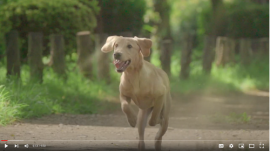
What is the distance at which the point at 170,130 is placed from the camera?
7359 millimetres

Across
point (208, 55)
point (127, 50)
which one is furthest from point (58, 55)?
point (127, 50)

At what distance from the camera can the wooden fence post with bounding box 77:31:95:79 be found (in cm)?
1136

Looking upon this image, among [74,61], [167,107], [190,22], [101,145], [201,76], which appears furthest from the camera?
[190,22]

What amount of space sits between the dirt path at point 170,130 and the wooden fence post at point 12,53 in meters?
1.84

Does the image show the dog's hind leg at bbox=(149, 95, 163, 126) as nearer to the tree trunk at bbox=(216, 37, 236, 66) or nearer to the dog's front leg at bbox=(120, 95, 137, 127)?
the dog's front leg at bbox=(120, 95, 137, 127)

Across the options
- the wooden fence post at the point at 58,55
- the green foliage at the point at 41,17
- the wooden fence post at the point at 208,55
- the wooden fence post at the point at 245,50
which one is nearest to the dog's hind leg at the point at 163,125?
the wooden fence post at the point at 58,55

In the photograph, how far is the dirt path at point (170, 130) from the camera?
548 centimetres

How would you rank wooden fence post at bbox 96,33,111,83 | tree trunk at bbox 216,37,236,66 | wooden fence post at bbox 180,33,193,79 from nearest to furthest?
1. wooden fence post at bbox 96,33,111,83
2. wooden fence post at bbox 180,33,193,79
3. tree trunk at bbox 216,37,236,66

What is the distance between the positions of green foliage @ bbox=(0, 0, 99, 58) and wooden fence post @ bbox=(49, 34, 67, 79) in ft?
2.41

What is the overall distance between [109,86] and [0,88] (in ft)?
14.2

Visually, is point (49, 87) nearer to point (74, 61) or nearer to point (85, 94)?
point (85, 94)

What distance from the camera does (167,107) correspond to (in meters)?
5.94

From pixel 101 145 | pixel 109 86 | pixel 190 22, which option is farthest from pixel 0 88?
pixel 190 22

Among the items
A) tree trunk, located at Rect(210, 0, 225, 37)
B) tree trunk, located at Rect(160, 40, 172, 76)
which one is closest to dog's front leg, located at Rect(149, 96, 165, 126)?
tree trunk, located at Rect(160, 40, 172, 76)
